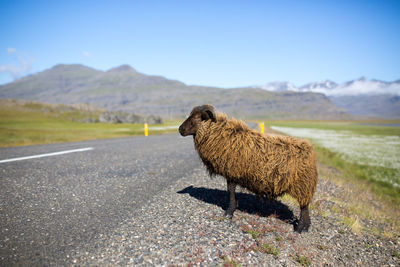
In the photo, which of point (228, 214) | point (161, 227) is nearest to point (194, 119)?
point (228, 214)

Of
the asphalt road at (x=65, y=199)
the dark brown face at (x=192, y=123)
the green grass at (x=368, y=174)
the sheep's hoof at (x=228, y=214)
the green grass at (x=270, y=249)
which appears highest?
the dark brown face at (x=192, y=123)

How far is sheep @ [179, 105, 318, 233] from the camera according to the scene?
20.4 feet

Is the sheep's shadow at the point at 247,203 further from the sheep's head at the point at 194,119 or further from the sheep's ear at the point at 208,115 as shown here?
the sheep's ear at the point at 208,115

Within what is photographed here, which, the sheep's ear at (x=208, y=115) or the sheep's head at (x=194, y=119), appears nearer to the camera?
the sheep's ear at (x=208, y=115)

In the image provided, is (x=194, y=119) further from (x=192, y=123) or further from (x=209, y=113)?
(x=209, y=113)

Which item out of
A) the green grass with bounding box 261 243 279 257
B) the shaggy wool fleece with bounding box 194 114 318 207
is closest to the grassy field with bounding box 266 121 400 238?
the shaggy wool fleece with bounding box 194 114 318 207

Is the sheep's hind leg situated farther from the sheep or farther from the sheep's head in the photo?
the sheep's head

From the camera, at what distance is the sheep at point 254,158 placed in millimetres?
6207

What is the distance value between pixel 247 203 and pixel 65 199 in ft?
18.6

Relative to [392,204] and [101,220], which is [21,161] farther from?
[392,204]

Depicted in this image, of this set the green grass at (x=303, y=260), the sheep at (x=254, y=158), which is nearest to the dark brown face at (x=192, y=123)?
the sheep at (x=254, y=158)

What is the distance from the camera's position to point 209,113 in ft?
23.2

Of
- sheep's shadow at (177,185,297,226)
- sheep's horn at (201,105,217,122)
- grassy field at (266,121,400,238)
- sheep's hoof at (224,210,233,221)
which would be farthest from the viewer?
grassy field at (266,121,400,238)

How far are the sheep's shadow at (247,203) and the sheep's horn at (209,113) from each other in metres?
2.69
